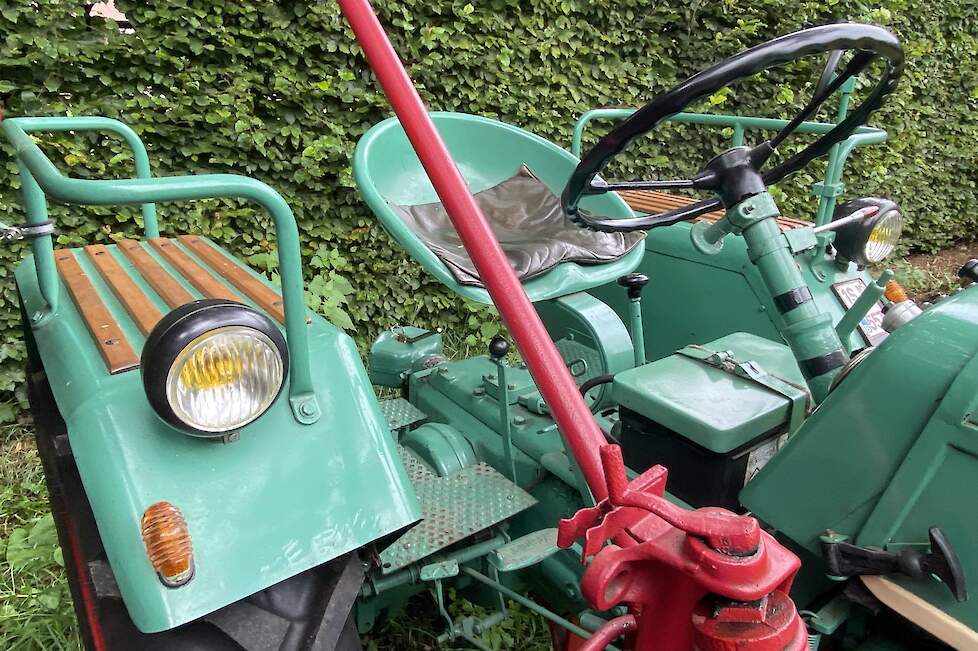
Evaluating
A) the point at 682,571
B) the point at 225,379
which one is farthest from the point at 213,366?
the point at 682,571

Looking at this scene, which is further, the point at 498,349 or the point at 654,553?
the point at 498,349

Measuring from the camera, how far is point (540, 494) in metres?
1.56

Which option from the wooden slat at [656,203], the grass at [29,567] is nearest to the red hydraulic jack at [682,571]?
the grass at [29,567]

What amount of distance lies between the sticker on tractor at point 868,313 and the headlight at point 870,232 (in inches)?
4.0

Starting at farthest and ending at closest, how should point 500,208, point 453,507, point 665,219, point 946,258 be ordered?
point 946,258 < point 500,208 < point 453,507 < point 665,219

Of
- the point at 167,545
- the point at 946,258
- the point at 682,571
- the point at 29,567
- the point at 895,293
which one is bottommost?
the point at 29,567

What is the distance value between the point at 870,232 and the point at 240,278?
1524 mm

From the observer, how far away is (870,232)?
5.52ft

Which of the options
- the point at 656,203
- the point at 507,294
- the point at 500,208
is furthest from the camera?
the point at 656,203

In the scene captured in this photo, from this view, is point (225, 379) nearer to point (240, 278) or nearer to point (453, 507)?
point (240, 278)

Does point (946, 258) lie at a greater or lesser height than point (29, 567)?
greater

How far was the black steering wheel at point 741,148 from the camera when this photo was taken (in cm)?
96

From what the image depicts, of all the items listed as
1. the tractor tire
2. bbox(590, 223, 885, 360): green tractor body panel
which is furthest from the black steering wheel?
the tractor tire

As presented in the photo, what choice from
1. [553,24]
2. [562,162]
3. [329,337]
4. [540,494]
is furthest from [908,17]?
[329,337]
